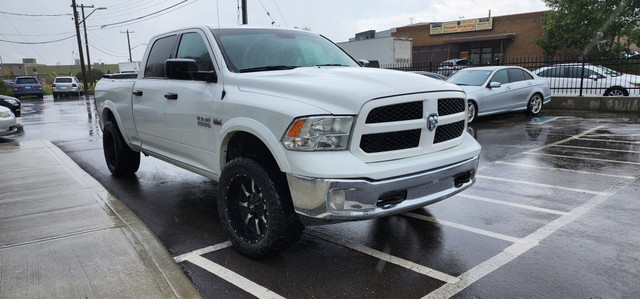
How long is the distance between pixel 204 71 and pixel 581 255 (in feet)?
11.9

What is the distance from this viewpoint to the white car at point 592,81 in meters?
15.6

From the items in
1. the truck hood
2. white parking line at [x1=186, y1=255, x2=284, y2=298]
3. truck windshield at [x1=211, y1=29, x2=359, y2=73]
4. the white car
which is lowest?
white parking line at [x1=186, y1=255, x2=284, y2=298]

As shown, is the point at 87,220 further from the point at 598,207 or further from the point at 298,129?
the point at 598,207

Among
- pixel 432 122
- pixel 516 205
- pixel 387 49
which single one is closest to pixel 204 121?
pixel 432 122

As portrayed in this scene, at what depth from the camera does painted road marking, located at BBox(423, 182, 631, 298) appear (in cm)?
318

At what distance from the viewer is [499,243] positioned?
398 cm

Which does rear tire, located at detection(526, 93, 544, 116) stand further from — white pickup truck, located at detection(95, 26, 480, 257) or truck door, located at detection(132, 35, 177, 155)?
truck door, located at detection(132, 35, 177, 155)

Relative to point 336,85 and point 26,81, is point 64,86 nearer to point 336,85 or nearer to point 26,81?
point 26,81

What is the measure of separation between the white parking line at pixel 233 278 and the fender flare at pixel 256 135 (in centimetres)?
82

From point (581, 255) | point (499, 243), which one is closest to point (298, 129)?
point (499, 243)

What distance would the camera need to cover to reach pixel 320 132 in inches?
123

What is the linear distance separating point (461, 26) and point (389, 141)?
44.4m

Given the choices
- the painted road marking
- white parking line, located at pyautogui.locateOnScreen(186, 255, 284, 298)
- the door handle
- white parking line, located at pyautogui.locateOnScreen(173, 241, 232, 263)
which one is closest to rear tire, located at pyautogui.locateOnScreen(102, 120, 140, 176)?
the door handle

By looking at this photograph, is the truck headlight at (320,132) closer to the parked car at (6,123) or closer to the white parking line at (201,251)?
the white parking line at (201,251)
